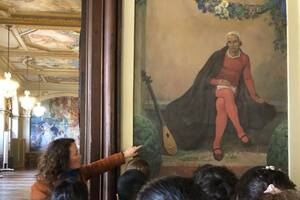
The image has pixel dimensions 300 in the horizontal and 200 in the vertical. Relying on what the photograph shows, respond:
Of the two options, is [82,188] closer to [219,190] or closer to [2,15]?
[219,190]

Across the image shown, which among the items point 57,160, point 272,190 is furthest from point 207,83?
point 272,190

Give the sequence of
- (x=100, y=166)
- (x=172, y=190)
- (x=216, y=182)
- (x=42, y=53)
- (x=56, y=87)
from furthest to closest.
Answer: (x=56, y=87) → (x=42, y=53) → (x=100, y=166) → (x=216, y=182) → (x=172, y=190)

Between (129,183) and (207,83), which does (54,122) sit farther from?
(129,183)

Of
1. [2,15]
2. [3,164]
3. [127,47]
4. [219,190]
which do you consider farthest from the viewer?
[3,164]

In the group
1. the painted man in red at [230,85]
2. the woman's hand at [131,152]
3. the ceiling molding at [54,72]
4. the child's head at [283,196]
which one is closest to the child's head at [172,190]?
the child's head at [283,196]

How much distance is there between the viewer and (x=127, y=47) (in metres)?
3.96

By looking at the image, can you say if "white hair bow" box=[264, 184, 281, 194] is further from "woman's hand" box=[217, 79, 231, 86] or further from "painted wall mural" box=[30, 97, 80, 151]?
"painted wall mural" box=[30, 97, 80, 151]

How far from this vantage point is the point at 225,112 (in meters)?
4.09

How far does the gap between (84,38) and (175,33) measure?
81 centimetres

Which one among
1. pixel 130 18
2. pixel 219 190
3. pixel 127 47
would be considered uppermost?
pixel 130 18

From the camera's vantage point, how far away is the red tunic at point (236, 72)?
13.5 feet

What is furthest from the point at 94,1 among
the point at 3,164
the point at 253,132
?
the point at 3,164

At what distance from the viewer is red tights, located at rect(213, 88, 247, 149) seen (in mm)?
4074

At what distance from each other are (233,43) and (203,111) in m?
0.67
